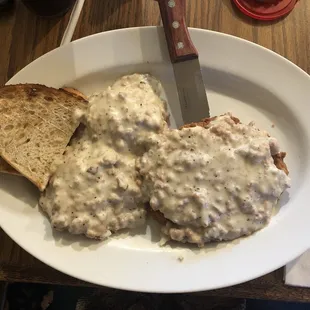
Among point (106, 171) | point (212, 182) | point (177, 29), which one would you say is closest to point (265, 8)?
point (177, 29)

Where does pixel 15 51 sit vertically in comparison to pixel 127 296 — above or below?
above

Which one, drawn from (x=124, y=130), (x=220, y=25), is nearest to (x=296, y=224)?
(x=124, y=130)

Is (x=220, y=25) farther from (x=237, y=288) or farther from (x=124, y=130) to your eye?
(x=237, y=288)

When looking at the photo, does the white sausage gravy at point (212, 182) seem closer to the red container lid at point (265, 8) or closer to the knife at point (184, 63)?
the knife at point (184, 63)

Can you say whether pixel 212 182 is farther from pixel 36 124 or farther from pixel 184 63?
pixel 36 124

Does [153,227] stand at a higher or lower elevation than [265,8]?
lower

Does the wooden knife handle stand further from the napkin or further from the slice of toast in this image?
the napkin

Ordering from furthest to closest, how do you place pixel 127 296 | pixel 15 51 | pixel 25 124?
pixel 127 296 < pixel 15 51 < pixel 25 124
